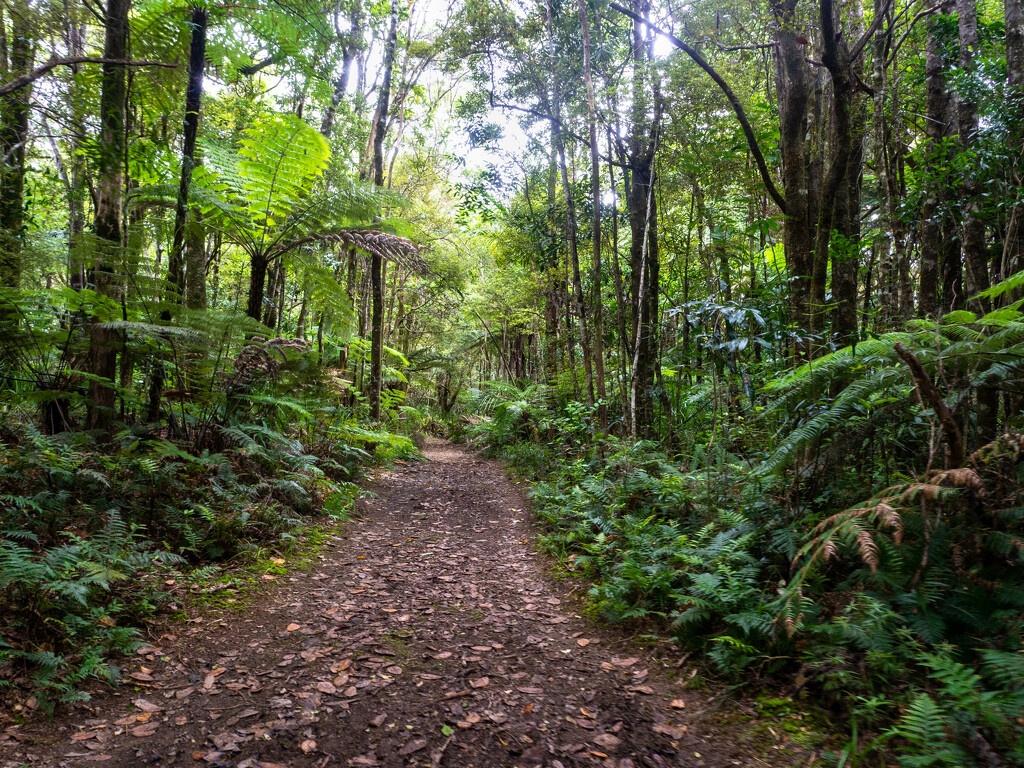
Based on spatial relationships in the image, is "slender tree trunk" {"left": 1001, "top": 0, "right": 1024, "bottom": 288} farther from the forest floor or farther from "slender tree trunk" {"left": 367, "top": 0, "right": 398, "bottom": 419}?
"slender tree trunk" {"left": 367, "top": 0, "right": 398, "bottom": 419}

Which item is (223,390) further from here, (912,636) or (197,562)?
(912,636)

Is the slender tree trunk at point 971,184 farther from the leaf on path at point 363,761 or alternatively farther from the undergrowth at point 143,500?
the undergrowth at point 143,500

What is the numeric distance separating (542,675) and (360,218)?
6204 millimetres

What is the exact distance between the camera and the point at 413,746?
230 centimetres

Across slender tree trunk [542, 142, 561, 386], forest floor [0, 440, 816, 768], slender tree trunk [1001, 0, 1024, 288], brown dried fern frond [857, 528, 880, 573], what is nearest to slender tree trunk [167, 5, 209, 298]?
forest floor [0, 440, 816, 768]

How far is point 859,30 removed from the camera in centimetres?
777

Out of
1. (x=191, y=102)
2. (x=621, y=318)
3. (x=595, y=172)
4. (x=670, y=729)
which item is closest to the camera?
(x=670, y=729)

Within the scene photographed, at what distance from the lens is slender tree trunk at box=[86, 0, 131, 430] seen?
4586mm

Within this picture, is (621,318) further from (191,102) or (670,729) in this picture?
(670,729)

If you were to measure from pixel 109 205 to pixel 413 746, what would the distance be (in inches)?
219

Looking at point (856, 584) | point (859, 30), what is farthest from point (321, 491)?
point (859, 30)

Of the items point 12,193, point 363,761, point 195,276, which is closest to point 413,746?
point 363,761

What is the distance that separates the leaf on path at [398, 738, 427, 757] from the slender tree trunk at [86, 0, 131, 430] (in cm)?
400

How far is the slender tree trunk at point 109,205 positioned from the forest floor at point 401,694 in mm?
2750
